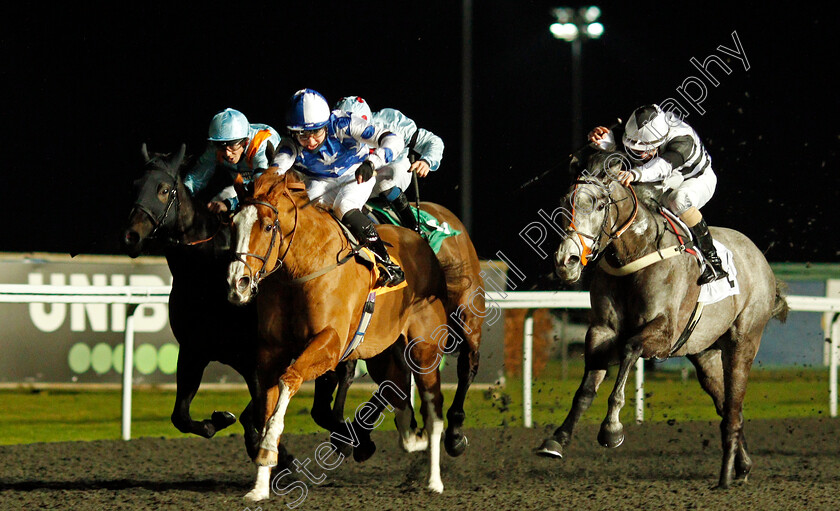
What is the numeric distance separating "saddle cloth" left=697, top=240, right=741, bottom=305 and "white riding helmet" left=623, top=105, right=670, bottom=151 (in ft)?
2.41

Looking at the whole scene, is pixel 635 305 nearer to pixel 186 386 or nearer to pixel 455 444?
pixel 455 444

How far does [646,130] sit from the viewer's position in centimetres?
532

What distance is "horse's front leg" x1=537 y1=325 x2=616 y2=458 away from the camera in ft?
14.5

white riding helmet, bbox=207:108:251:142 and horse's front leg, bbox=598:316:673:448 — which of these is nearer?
horse's front leg, bbox=598:316:673:448

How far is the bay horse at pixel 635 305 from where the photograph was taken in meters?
4.62

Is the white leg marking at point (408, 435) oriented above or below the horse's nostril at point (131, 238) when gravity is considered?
below

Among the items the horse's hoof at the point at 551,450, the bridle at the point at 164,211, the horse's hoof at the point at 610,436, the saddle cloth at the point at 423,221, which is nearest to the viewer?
the horse's hoof at the point at 551,450

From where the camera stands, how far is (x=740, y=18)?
13102 mm

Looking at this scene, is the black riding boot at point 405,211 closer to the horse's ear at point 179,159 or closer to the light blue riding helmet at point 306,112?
the light blue riding helmet at point 306,112

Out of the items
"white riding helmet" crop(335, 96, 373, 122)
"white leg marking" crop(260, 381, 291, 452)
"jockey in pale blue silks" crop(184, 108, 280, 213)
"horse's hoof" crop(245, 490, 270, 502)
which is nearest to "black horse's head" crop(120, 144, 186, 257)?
"jockey in pale blue silks" crop(184, 108, 280, 213)

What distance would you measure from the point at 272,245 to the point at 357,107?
5.19ft

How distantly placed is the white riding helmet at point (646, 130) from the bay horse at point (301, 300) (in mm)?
1398

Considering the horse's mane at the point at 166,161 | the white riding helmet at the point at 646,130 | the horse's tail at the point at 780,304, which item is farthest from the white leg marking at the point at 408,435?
the horse's tail at the point at 780,304

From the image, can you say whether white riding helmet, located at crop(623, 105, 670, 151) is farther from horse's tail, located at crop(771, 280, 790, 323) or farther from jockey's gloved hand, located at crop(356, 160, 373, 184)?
horse's tail, located at crop(771, 280, 790, 323)
